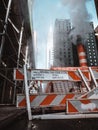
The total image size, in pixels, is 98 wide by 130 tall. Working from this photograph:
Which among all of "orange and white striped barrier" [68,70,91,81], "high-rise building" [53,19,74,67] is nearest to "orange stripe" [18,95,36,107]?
"orange and white striped barrier" [68,70,91,81]

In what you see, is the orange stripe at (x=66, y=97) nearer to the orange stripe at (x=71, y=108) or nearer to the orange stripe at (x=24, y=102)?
the orange stripe at (x=71, y=108)

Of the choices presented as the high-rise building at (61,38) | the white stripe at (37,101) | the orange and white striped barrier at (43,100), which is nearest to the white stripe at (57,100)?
the orange and white striped barrier at (43,100)

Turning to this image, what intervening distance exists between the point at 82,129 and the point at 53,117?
73 centimetres

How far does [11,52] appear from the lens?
9.30 m

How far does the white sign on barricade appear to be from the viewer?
9.76ft

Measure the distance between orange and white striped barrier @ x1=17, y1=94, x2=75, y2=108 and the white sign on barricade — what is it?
0.30 metres

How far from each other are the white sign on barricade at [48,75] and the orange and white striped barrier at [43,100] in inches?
11.7

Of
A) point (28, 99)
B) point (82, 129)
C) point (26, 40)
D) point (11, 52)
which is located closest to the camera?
point (82, 129)

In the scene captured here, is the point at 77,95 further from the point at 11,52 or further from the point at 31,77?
the point at 11,52

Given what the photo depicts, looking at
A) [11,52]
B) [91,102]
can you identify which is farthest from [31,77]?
[11,52]

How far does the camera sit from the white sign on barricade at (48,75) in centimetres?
297

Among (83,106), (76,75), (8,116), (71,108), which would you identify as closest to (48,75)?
(76,75)

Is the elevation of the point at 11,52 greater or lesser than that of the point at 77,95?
greater

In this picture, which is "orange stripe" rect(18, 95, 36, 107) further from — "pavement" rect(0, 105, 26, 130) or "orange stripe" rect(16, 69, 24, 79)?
"orange stripe" rect(16, 69, 24, 79)
